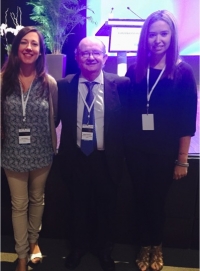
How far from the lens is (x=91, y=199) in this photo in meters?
1.96

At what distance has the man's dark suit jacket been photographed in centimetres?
160

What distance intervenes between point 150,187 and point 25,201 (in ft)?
2.34

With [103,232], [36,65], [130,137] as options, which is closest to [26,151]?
[36,65]

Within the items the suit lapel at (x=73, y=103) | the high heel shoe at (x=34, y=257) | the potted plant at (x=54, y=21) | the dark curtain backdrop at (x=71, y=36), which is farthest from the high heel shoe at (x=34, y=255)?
the dark curtain backdrop at (x=71, y=36)

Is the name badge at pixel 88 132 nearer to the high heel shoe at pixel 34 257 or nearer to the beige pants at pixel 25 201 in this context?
the beige pants at pixel 25 201

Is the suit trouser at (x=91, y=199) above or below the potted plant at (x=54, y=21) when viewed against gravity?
below

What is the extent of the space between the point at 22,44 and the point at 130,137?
74 cm

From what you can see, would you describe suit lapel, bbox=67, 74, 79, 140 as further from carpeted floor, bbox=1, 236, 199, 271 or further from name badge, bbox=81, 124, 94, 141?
carpeted floor, bbox=1, 236, 199, 271

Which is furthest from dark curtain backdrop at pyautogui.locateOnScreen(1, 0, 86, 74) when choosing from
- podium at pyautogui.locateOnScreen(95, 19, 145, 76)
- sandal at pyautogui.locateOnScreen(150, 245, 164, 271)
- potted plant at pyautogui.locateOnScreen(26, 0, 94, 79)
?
sandal at pyautogui.locateOnScreen(150, 245, 164, 271)

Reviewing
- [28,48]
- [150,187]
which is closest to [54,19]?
Result: [28,48]

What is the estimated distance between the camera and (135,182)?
173 cm

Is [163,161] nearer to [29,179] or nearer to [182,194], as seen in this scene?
[182,194]

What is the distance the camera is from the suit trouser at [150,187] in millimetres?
1644

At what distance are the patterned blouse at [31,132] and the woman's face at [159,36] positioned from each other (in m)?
0.60
